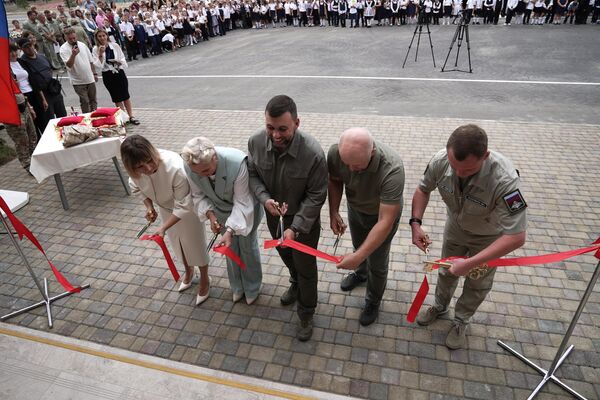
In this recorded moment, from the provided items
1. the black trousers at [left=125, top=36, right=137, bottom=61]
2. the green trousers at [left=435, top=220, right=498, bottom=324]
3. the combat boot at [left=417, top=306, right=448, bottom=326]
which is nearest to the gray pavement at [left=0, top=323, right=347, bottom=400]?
the combat boot at [left=417, top=306, right=448, bottom=326]

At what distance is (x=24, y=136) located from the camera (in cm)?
702

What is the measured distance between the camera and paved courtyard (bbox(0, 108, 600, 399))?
3307mm

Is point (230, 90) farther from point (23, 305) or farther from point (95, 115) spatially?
point (23, 305)

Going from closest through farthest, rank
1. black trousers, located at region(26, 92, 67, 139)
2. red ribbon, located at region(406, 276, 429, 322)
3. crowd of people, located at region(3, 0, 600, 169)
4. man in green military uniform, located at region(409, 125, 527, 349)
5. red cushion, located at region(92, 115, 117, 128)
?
man in green military uniform, located at region(409, 125, 527, 349), red ribbon, located at region(406, 276, 429, 322), red cushion, located at region(92, 115, 117, 128), black trousers, located at region(26, 92, 67, 139), crowd of people, located at region(3, 0, 600, 169)

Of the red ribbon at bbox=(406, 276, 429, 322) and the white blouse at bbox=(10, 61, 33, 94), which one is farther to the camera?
the white blouse at bbox=(10, 61, 33, 94)

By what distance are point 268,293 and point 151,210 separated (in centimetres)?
149

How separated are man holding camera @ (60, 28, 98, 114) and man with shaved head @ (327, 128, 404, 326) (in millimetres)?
7417

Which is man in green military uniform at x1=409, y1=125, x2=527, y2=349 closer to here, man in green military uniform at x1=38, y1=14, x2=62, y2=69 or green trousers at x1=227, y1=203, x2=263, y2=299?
green trousers at x1=227, y1=203, x2=263, y2=299

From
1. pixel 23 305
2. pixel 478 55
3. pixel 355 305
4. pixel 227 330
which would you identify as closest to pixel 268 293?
pixel 227 330

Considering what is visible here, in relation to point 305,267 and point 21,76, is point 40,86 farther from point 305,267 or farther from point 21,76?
point 305,267

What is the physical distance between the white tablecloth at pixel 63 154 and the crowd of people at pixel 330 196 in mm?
2755

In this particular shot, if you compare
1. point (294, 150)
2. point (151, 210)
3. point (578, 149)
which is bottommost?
point (578, 149)

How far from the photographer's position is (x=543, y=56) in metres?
12.9

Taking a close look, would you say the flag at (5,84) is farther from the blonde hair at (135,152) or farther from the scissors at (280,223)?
the scissors at (280,223)
